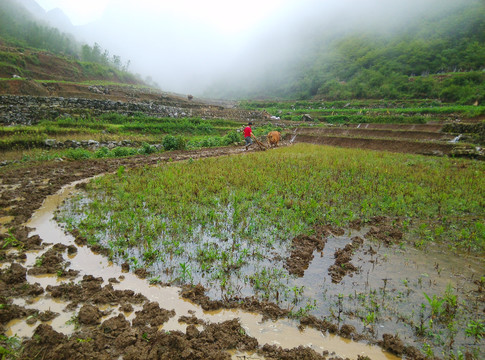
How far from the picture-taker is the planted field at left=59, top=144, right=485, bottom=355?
11.4 feet

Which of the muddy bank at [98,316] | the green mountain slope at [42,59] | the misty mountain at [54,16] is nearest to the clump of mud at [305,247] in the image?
the muddy bank at [98,316]

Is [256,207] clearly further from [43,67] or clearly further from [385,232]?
[43,67]

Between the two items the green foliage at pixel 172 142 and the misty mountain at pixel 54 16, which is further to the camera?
the misty mountain at pixel 54 16

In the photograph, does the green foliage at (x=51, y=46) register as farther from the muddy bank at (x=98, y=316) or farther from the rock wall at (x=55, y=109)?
the muddy bank at (x=98, y=316)

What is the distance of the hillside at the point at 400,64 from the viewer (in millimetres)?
41125

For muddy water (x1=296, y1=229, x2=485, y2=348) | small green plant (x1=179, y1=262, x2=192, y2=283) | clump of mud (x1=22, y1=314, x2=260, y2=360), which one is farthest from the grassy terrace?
clump of mud (x1=22, y1=314, x2=260, y2=360)

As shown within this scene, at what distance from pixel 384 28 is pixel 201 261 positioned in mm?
105577

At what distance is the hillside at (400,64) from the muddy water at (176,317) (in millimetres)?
41657

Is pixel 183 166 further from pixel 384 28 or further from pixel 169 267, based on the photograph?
pixel 384 28

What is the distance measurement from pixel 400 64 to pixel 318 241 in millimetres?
62736

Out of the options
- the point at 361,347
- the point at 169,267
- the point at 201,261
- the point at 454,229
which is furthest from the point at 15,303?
the point at 454,229

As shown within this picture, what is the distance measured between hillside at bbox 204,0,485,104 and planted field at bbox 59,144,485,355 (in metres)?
36.7

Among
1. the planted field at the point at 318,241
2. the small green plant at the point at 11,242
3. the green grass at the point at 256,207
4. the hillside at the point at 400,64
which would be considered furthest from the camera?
the hillside at the point at 400,64

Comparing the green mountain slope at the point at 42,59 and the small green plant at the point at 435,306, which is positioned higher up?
the green mountain slope at the point at 42,59
